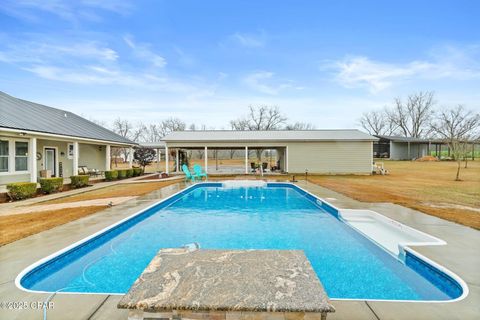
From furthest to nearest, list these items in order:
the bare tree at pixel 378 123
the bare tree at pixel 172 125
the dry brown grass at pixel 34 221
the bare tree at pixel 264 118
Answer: the bare tree at pixel 378 123
the bare tree at pixel 172 125
the bare tree at pixel 264 118
the dry brown grass at pixel 34 221

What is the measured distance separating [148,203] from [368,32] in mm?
11755

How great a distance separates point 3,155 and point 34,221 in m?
6.59

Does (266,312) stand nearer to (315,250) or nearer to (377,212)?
(315,250)

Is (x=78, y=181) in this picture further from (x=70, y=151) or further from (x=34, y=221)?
(x=34, y=221)

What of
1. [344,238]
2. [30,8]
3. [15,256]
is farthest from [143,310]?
[30,8]

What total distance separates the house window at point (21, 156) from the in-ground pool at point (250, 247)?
709 centimetres

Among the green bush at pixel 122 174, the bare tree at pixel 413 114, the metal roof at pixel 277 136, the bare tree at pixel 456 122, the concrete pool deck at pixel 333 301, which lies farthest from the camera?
the bare tree at pixel 413 114

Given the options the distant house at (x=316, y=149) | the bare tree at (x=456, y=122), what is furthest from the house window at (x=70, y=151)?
the bare tree at (x=456, y=122)

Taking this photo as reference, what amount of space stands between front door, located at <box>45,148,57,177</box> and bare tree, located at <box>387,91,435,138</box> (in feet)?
172

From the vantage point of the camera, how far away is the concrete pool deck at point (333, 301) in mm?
2340

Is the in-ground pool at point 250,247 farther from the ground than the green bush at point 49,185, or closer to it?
closer to it

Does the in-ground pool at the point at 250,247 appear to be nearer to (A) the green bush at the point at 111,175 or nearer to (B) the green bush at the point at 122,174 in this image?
(A) the green bush at the point at 111,175

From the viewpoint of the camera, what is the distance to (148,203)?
7.83m

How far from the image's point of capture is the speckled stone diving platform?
199 cm
